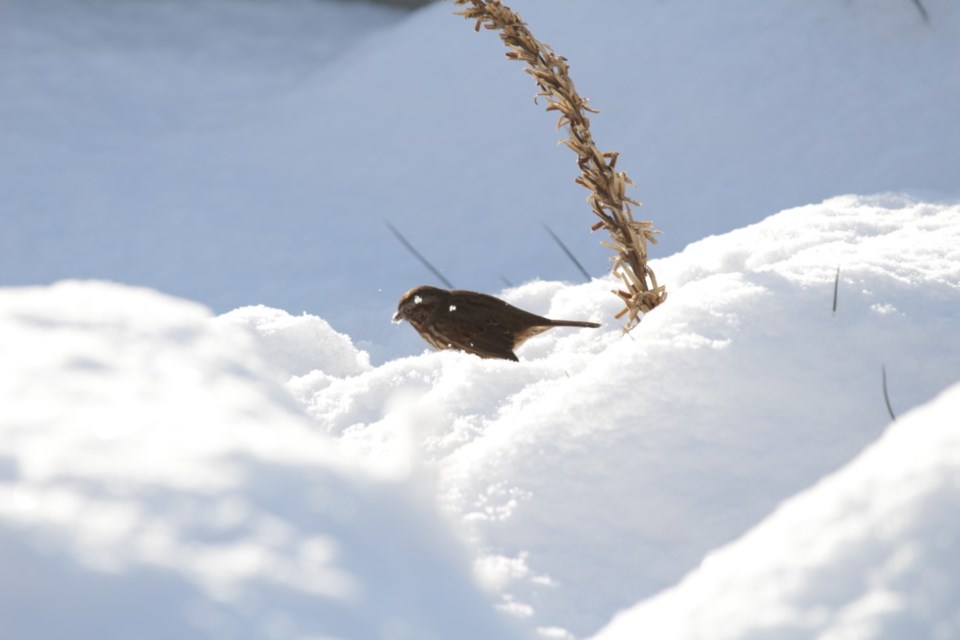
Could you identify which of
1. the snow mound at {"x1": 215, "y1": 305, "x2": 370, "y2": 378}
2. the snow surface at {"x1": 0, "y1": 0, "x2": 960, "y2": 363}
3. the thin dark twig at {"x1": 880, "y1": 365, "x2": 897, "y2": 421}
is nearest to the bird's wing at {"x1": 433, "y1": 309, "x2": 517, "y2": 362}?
the snow mound at {"x1": 215, "y1": 305, "x2": 370, "y2": 378}

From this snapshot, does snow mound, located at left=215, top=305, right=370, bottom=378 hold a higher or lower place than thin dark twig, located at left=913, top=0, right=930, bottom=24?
lower

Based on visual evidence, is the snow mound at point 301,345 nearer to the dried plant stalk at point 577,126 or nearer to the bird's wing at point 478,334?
the bird's wing at point 478,334

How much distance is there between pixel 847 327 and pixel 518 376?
1.83 ft

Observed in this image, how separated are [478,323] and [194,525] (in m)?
1.10

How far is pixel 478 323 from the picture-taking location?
2.11 metres

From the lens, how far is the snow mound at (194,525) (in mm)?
981

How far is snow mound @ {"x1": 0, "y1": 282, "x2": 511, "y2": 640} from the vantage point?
3.22ft

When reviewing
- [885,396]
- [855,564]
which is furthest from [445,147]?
[855,564]

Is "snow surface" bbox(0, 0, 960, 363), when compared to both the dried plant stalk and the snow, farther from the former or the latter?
the dried plant stalk

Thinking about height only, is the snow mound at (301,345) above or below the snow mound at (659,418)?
above

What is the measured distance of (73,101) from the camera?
236 inches

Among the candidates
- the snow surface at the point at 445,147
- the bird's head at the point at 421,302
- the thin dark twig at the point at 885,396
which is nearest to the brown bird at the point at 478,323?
the bird's head at the point at 421,302

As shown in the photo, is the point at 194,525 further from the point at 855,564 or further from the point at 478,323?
the point at 478,323

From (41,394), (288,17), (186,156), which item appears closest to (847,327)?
(41,394)
